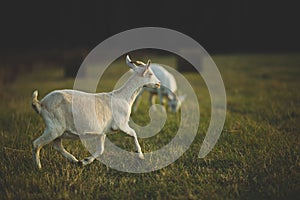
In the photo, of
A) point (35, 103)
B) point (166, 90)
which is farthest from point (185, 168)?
point (166, 90)

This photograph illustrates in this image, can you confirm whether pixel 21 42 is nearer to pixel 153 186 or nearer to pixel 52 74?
pixel 52 74

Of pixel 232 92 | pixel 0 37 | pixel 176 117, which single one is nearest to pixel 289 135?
pixel 176 117

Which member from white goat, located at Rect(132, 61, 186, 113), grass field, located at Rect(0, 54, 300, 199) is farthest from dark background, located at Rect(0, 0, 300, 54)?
grass field, located at Rect(0, 54, 300, 199)

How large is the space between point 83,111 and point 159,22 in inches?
839

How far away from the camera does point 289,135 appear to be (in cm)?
573

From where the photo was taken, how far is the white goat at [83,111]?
4.03 m

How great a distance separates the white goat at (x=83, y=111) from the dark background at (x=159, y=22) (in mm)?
19428

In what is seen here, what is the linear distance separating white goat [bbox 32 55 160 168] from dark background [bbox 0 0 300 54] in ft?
63.7

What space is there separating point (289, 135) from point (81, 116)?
3475 mm

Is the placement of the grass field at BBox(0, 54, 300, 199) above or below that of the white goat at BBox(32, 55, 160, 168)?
below

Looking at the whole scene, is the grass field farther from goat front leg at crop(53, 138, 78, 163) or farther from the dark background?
the dark background

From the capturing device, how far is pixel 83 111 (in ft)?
13.8

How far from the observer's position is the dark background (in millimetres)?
22875

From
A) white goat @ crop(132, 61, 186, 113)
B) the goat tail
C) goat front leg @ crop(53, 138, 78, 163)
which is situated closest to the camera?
the goat tail
